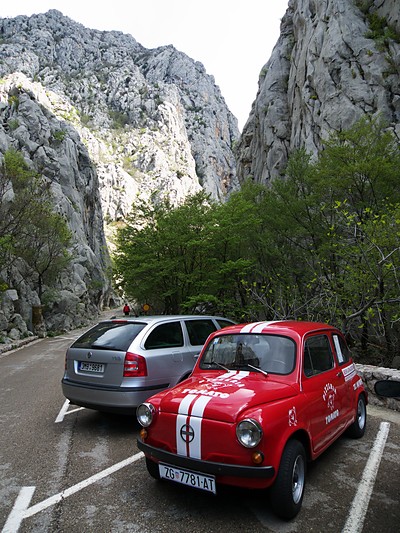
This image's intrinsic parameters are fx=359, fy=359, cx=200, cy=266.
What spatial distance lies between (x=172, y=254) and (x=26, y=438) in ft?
43.3

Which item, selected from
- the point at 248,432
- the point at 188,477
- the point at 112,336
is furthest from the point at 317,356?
the point at 112,336

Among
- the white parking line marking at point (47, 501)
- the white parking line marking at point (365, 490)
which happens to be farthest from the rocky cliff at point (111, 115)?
the white parking line marking at point (365, 490)

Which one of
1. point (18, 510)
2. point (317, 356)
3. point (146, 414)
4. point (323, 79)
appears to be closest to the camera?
point (18, 510)

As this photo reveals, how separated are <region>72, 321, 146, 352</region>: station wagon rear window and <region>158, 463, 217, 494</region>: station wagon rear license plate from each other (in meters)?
2.13

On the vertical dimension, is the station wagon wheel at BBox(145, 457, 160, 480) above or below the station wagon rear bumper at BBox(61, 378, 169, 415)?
below

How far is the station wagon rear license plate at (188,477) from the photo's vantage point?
9.62ft

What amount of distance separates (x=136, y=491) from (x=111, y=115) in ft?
355

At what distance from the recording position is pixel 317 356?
13.7ft

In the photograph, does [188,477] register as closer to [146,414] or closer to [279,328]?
[146,414]

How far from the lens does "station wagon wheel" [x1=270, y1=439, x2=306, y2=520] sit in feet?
9.55

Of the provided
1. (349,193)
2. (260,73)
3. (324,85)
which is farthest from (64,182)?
(349,193)

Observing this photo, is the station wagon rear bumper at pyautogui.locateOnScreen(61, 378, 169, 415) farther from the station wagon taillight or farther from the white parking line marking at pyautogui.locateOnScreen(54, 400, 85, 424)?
the white parking line marking at pyautogui.locateOnScreen(54, 400, 85, 424)

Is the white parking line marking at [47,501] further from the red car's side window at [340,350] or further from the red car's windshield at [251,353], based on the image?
the red car's side window at [340,350]

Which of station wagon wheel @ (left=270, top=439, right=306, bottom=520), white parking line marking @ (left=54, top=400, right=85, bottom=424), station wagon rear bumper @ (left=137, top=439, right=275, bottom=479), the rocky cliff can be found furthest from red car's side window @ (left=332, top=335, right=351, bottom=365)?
the rocky cliff
